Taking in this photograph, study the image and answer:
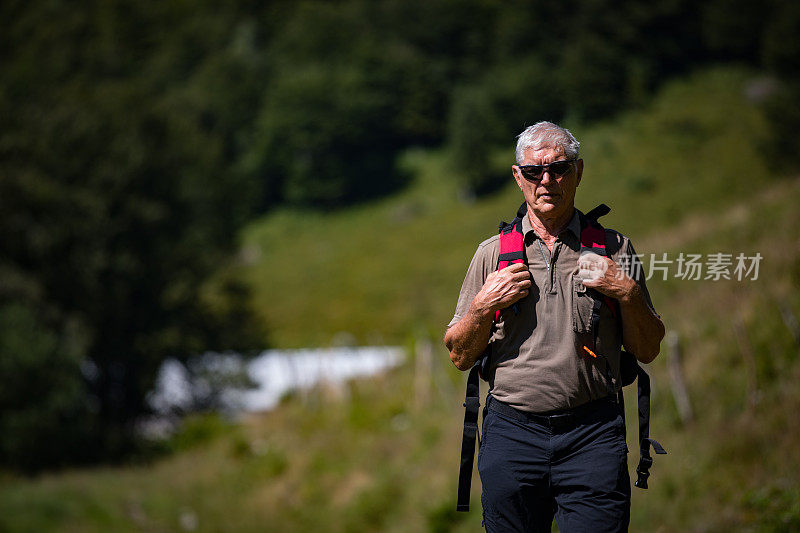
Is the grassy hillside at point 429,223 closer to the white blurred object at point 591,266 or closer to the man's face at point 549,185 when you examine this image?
the man's face at point 549,185

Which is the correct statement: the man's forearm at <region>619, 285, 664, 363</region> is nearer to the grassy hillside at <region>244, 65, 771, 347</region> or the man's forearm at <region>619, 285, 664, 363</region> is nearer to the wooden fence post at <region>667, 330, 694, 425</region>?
the wooden fence post at <region>667, 330, 694, 425</region>

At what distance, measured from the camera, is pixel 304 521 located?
15.1m

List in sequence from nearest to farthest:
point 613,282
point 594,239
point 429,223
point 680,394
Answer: point 613,282
point 594,239
point 680,394
point 429,223

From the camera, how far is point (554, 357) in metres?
3.36

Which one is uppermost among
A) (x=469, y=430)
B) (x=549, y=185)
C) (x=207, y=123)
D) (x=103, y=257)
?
(x=207, y=123)

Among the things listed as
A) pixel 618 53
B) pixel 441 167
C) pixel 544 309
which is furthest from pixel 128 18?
pixel 544 309

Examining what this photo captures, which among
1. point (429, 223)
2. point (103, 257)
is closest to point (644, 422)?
point (103, 257)

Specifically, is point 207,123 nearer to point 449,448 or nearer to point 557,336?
point 449,448

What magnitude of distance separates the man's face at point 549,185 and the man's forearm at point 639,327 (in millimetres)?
480

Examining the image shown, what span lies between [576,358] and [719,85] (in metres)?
71.6

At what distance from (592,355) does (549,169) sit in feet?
2.68

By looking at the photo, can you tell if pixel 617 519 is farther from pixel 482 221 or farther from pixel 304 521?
pixel 482 221

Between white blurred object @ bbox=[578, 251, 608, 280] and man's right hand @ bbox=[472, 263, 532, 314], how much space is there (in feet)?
0.73

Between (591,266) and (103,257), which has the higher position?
A: (103,257)
